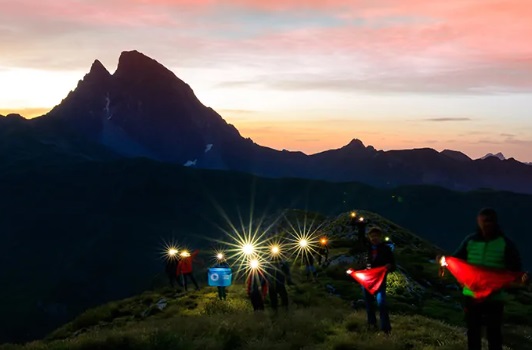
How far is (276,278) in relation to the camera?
18.9m

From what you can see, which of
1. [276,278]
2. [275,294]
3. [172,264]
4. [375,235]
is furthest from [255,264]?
[172,264]

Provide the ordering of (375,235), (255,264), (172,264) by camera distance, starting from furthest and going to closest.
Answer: (172,264) → (255,264) → (375,235)

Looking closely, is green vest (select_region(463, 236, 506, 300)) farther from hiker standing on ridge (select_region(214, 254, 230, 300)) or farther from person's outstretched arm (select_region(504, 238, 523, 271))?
hiker standing on ridge (select_region(214, 254, 230, 300))

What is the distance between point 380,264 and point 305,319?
129 inches

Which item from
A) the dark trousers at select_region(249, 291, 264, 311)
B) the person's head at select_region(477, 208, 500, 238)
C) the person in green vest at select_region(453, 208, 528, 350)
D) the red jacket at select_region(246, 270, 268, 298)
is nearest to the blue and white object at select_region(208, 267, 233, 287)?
the dark trousers at select_region(249, 291, 264, 311)

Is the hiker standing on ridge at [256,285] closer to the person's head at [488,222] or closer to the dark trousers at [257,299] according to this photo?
the dark trousers at [257,299]

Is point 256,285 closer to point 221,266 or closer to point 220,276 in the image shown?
point 220,276

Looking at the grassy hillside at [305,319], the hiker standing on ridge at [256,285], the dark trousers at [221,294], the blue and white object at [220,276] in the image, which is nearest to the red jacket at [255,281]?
the hiker standing on ridge at [256,285]

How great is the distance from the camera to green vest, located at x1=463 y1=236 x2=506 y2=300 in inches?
403

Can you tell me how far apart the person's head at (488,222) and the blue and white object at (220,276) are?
1605cm

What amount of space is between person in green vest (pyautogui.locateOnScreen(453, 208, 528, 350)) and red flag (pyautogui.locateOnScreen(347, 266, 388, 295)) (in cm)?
374

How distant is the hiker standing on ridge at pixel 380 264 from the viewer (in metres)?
14.2

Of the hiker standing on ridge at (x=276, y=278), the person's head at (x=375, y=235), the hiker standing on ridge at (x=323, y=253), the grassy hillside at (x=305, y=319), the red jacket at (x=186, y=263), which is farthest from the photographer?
the hiker standing on ridge at (x=323, y=253)

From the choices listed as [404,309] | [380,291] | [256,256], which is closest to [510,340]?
[404,309]
